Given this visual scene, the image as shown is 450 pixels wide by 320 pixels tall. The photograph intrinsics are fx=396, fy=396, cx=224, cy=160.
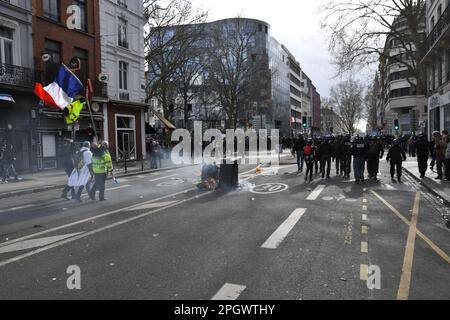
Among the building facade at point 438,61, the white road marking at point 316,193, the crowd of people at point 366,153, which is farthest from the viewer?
the building facade at point 438,61

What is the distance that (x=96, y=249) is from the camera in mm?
6168

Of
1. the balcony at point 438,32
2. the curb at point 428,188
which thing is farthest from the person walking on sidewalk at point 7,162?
the balcony at point 438,32

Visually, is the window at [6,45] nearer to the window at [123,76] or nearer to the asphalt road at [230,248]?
the window at [123,76]

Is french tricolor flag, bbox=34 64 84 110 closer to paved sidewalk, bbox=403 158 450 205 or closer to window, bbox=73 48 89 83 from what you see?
window, bbox=73 48 89 83

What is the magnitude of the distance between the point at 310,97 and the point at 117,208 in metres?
142

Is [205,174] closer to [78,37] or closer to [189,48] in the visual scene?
[78,37]

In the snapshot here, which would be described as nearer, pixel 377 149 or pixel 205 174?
pixel 205 174

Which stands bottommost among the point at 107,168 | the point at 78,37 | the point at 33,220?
the point at 33,220

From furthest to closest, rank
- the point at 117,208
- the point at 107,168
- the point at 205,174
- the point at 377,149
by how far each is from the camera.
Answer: the point at 377,149 < the point at 205,174 < the point at 107,168 < the point at 117,208

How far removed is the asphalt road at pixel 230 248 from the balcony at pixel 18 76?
1066 centimetres

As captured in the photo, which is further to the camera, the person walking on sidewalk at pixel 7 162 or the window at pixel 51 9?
the window at pixel 51 9

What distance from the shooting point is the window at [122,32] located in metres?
28.9

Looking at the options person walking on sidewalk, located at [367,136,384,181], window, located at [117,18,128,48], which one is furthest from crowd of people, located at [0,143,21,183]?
person walking on sidewalk, located at [367,136,384,181]

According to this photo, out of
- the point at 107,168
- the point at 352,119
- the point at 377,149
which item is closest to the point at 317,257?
the point at 107,168
